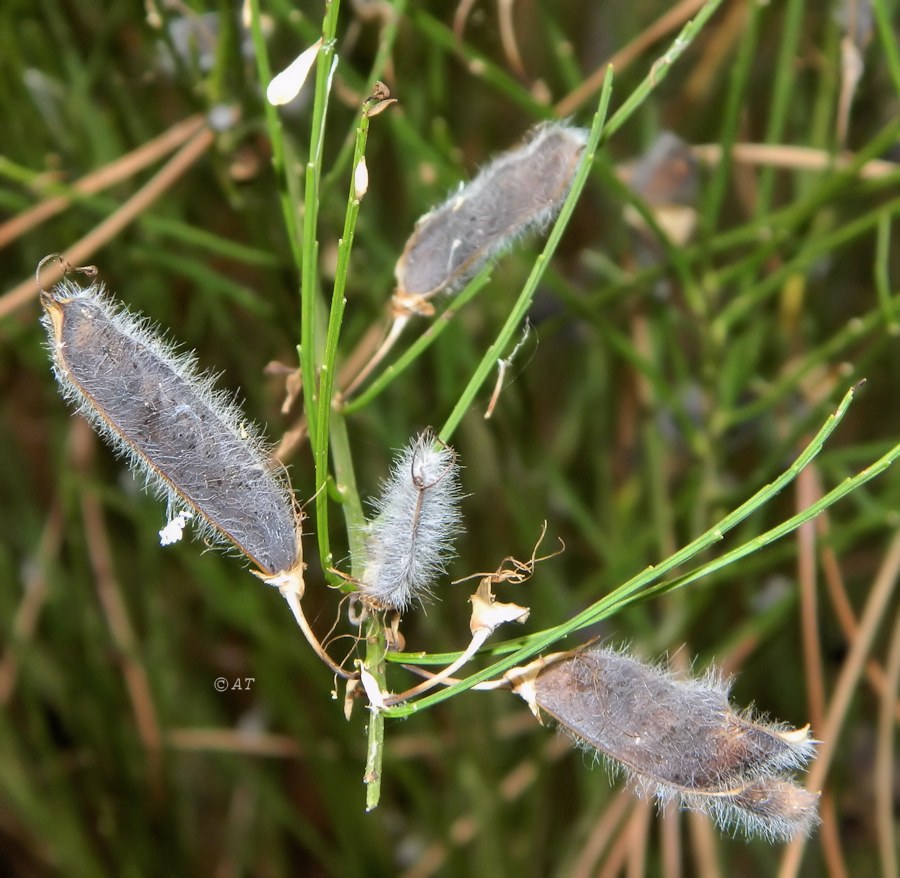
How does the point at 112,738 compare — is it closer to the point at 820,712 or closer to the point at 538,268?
the point at 820,712

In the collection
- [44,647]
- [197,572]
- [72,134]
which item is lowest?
[44,647]

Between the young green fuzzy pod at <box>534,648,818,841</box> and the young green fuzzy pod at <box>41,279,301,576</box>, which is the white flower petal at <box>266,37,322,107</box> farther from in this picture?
the young green fuzzy pod at <box>534,648,818,841</box>

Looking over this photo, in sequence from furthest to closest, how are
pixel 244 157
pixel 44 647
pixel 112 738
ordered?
1. pixel 44 647
2. pixel 112 738
3. pixel 244 157

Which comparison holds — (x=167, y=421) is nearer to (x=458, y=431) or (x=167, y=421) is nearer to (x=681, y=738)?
(x=681, y=738)

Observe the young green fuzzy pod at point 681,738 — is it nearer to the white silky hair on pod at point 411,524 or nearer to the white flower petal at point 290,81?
the white silky hair on pod at point 411,524

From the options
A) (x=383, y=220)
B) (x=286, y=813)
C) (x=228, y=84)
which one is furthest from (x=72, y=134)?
(x=286, y=813)

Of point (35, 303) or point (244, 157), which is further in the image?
point (35, 303)
